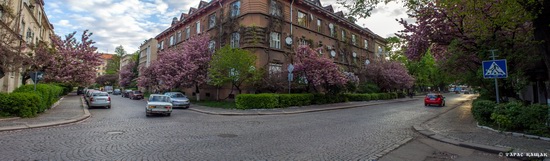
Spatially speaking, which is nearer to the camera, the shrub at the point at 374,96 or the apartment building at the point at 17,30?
the apartment building at the point at 17,30

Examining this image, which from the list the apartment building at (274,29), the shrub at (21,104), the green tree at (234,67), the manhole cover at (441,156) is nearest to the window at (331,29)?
the apartment building at (274,29)

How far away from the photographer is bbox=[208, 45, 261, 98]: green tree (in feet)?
69.7

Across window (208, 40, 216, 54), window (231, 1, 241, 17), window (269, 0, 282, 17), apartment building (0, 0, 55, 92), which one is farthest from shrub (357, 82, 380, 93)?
apartment building (0, 0, 55, 92)

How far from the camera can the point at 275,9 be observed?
1037 inches

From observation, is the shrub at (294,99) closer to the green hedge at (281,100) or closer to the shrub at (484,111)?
the green hedge at (281,100)

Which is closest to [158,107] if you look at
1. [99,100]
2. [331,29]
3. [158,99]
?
[158,99]

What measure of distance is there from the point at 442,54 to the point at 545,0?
24.9 feet

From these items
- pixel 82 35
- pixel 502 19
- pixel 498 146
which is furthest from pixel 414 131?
pixel 82 35

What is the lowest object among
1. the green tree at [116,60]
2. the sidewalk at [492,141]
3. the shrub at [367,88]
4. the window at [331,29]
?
the sidewalk at [492,141]

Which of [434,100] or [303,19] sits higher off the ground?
[303,19]

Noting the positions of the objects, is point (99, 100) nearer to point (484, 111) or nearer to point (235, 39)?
point (235, 39)

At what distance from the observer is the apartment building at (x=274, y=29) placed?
81.4 ft

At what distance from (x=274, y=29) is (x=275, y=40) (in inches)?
43.0

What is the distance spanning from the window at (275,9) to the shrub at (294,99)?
8.99m
